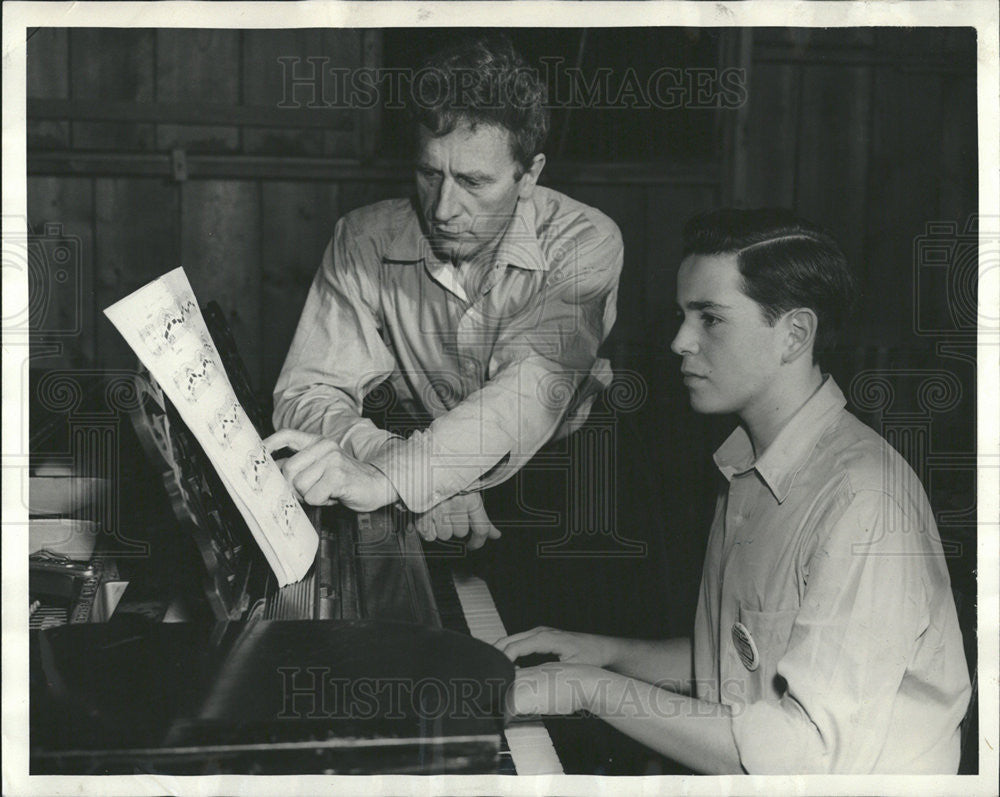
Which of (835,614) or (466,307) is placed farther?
(466,307)

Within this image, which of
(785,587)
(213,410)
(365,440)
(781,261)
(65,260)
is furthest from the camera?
(65,260)

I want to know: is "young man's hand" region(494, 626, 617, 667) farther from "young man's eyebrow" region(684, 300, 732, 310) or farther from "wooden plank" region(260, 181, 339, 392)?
"wooden plank" region(260, 181, 339, 392)

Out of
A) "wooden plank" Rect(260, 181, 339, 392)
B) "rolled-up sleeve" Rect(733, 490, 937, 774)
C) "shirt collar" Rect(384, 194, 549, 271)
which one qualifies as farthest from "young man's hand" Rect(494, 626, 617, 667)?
"wooden plank" Rect(260, 181, 339, 392)

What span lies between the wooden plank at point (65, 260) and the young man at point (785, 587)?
1.08m

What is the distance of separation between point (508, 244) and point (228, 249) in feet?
2.35

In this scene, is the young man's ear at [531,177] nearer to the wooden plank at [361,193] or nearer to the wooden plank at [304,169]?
the wooden plank at [304,169]

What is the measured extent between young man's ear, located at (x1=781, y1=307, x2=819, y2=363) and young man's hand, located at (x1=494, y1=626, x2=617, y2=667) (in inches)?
18.6

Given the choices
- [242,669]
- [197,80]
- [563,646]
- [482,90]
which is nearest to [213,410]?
[242,669]

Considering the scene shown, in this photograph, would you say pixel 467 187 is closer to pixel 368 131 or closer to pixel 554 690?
pixel 368 131

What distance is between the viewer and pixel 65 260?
1.98 meters

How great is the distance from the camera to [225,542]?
114cm

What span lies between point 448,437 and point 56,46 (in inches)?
50.4

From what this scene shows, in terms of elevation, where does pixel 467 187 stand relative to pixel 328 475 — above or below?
above

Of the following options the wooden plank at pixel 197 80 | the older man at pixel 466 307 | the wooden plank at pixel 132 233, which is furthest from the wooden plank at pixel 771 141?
the wooden plank at pixel 132 233
